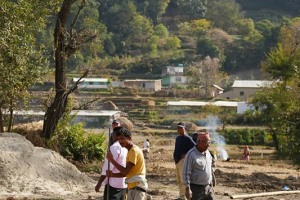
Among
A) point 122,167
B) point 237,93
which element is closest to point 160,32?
point 237,93

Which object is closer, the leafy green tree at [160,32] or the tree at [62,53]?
the tree at [62,53]

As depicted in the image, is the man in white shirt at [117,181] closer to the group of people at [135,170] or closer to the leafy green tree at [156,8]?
the group of people at [135,170]

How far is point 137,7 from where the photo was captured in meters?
116

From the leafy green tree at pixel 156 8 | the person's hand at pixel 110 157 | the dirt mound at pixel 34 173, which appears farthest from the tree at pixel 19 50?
the leafy green tree at pixel 156 8

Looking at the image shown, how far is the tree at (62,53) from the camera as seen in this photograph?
709 inches

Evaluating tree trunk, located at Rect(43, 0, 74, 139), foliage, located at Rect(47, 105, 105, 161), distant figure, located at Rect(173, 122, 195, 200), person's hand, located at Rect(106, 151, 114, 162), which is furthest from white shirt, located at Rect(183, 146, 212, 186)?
tree trunk, located at Rect(43, 0, 74, 139)

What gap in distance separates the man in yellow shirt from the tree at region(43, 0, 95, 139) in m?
9.08

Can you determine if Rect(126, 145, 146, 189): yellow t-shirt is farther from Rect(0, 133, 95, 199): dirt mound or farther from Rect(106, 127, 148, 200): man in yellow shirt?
Rect(0, 133, 95, 199): dirt mound

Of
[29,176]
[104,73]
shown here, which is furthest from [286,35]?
[29,176]

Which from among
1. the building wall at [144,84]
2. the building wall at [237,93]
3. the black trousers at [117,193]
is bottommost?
the building wall at [237,93]

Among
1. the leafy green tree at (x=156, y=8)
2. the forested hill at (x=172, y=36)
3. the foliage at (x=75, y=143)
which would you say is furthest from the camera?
the leafy green tree at (x=156, y=8)

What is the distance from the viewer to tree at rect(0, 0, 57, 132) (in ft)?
56.7

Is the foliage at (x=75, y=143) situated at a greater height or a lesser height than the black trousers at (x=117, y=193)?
lesser

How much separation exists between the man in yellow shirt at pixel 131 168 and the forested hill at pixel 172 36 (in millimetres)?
70866
